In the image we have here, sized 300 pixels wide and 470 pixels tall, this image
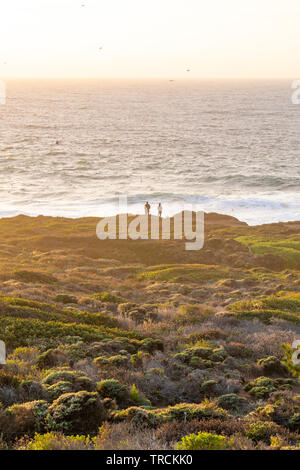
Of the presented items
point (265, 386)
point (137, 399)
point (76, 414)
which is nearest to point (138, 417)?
point (76, 414)

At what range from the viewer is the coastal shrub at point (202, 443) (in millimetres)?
7008

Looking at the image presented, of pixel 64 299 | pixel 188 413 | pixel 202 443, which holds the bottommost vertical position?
pixel 188 413

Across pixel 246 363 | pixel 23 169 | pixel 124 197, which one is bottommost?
pixel 246 363

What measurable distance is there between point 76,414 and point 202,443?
2.61 m

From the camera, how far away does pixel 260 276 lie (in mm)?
30203

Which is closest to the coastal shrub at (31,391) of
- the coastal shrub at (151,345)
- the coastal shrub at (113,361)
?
the coastal shrub at (113,361)

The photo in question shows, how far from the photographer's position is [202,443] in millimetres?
7047

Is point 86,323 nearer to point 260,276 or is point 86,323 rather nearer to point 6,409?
point 6,409

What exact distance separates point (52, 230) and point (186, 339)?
3322 centimetres

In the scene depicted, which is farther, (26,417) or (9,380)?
(9,380)

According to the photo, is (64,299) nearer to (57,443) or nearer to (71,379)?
(71,379)

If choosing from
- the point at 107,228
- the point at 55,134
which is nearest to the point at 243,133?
the point at 55,134
